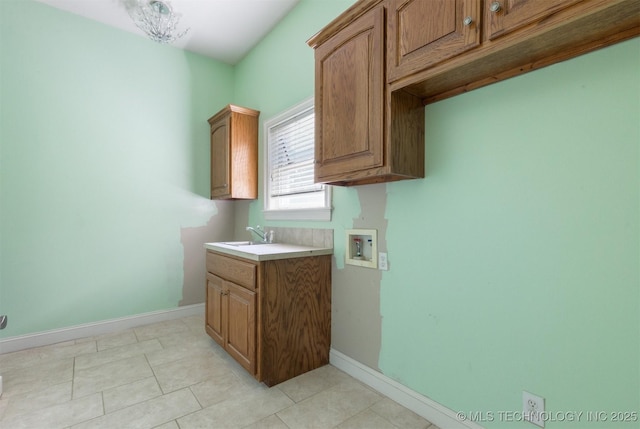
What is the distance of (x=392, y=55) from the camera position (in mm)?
1558

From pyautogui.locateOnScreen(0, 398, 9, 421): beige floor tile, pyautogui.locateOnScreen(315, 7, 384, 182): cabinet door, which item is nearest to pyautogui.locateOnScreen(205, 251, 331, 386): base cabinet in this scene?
pyautogui.locateOnScreen(315, 7, 384, 182): cabinet door

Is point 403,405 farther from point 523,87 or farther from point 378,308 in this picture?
point 523,87

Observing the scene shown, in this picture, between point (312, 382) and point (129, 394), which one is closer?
point (129, 394)

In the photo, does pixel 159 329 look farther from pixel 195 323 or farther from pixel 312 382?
pixel 312 382

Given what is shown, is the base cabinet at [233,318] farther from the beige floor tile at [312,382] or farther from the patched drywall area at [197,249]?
the patched drywall area at [197,249]

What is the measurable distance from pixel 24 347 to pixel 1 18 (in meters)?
2.92

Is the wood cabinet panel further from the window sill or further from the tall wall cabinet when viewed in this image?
the tall wall cabinet

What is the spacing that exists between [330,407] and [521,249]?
1402mm

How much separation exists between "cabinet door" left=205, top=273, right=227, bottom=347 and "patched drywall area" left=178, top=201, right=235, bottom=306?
36.7 inches

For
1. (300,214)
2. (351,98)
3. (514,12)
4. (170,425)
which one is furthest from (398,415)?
(514,12)

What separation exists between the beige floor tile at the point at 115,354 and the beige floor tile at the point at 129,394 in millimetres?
540

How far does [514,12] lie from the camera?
3.65ft

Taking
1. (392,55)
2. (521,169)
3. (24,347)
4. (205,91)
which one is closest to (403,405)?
(521,169)

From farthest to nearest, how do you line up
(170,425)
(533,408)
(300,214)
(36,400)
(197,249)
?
(197,249), (300,214), (36,400), (170,425), (533,408)
